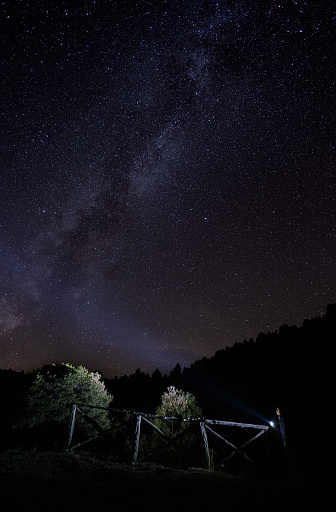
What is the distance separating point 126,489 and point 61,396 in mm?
17853

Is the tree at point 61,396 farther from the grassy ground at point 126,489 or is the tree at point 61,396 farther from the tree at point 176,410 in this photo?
the grassy ground at point 126,489

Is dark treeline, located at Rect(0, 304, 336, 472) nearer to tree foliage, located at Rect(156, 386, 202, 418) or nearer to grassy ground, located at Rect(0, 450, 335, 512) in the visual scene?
grassy ground, located at Rect(0, 450, 335, 512)

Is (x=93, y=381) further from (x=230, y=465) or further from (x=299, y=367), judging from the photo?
(x=299, y=367)

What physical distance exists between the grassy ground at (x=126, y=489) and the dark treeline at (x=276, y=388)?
16.2 feet

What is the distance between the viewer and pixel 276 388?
3042 centimetres

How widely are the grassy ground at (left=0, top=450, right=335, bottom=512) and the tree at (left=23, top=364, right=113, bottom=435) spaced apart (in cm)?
1455

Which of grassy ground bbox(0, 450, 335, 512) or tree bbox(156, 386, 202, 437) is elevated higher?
grassy ground bbox(0, 450, 335, 512)

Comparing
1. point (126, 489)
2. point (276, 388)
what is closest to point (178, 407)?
point (276, 388)

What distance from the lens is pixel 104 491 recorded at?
4145 mm

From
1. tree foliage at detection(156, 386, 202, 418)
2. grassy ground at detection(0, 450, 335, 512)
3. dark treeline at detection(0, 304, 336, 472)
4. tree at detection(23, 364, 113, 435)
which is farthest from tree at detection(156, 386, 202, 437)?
grassy ground at detection(0, 450, 335, 512)

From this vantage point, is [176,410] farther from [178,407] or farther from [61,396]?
[61,396]

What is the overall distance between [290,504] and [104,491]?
3060mm

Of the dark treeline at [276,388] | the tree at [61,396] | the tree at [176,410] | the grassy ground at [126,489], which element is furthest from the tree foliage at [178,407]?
the grassy ground at [126,489]

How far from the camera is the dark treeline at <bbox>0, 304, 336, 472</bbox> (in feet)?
62.1
